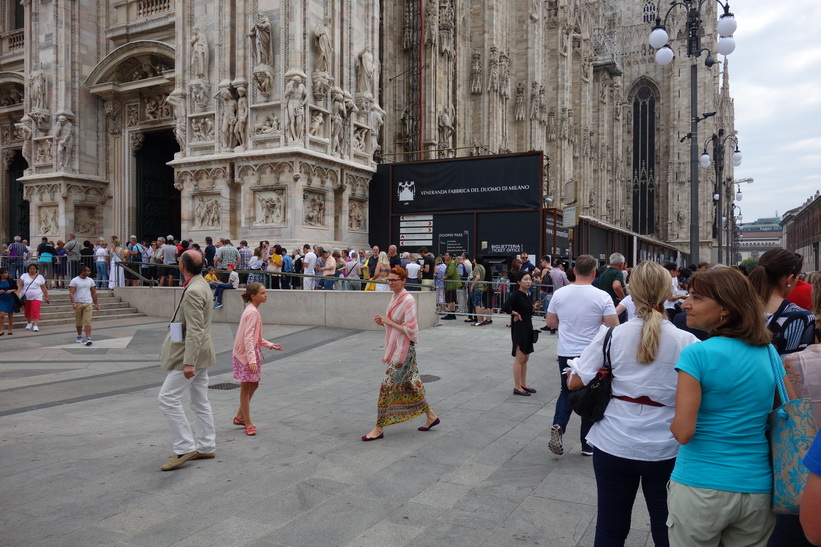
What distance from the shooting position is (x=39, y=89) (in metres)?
23.2

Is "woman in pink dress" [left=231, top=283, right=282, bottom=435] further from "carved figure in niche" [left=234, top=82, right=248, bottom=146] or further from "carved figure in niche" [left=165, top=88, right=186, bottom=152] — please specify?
"carved figure in niche" [left=165, top=88, right=186, bottom=152]

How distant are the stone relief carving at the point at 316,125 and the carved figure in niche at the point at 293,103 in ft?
1.90

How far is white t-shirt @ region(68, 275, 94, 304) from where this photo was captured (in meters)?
12.4

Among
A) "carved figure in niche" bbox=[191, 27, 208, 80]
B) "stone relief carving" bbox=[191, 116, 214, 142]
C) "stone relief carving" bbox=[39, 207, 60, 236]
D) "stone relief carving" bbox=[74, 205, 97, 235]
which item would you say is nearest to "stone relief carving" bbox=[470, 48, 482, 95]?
"carved figure in niche" bbox=[191, 27, 208, 80]

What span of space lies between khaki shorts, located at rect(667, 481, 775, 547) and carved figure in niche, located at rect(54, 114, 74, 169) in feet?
83.2

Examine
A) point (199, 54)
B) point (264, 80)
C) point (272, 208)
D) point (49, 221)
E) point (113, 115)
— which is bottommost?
point (49, 221)

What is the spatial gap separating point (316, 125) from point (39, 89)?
40.1ft

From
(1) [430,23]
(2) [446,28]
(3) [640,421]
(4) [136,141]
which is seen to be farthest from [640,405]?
(2) [446,28]

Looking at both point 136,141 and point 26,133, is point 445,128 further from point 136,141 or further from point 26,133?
point 26,133

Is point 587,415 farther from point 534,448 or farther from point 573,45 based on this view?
point 573,45

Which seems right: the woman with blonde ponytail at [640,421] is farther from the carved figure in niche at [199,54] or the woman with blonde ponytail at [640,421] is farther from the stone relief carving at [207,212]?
the carved figure in niche at [199,54]

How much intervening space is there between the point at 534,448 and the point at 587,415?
2.95 m

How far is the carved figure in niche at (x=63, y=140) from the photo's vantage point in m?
22.9

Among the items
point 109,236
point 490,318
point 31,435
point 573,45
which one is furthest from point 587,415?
point 573,45
